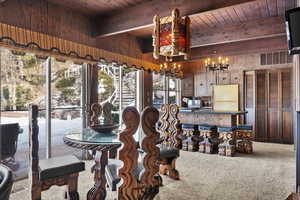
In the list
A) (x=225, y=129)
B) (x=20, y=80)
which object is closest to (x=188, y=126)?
(x=225, y=129)

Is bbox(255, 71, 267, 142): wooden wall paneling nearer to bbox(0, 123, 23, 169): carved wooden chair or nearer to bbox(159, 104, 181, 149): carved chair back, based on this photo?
bbox(159, 104, 181, 149): carved chair back

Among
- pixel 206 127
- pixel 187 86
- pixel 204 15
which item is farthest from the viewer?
pixel 187 86

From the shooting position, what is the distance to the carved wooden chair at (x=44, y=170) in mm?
2053

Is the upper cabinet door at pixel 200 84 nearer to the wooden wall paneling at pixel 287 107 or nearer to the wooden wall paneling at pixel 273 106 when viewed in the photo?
the wooden wall paneling at pixel 273 106

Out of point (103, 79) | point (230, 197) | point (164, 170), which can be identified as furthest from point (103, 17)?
point (230, 197)

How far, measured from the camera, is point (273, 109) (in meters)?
6.16

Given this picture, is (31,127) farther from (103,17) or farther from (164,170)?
(103,17)

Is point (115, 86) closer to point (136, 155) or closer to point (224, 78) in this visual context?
point (136, 155)

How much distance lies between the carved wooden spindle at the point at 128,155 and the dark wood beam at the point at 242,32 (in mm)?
3543

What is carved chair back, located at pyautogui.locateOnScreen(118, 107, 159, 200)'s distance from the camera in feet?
6.09

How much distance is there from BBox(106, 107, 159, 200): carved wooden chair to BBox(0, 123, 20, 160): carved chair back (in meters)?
1.82

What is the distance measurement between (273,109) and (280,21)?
122 inches

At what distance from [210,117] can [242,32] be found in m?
2.07

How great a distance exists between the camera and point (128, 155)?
189cm
